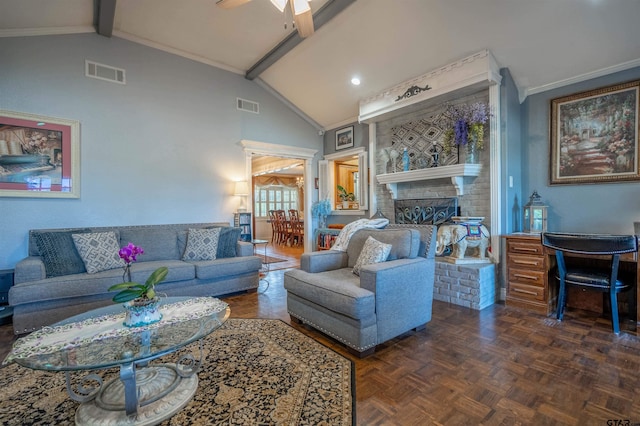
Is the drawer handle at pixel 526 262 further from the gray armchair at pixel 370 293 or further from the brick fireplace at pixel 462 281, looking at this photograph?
the gray armchair at pixel 370 293

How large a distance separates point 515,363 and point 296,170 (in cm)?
843

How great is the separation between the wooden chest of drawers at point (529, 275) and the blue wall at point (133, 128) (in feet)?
13.0

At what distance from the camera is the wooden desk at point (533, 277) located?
9.94 ft

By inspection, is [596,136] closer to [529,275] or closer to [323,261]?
[529,275]

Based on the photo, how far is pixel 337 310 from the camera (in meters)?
2.25

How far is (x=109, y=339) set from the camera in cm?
162

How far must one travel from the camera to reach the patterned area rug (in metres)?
1.56

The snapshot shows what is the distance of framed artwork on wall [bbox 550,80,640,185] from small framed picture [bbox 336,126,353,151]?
2.99m

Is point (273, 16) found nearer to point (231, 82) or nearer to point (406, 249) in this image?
point (231, 82)

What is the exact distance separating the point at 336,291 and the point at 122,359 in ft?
4.48

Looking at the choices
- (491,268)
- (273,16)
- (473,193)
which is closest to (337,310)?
(491,268)

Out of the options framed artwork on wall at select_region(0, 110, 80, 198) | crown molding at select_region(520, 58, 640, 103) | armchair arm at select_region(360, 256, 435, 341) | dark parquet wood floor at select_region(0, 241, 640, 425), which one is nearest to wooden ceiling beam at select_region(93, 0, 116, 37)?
framed artwork on wall at select_region(0, 110, 80, 198)

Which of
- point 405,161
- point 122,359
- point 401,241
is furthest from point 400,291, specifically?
point 405,161

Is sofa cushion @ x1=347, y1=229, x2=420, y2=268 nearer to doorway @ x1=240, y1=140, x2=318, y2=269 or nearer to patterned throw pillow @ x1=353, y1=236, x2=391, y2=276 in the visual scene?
patterned throw pillow @ x1=353, y1=236, x2=391, y2=276
